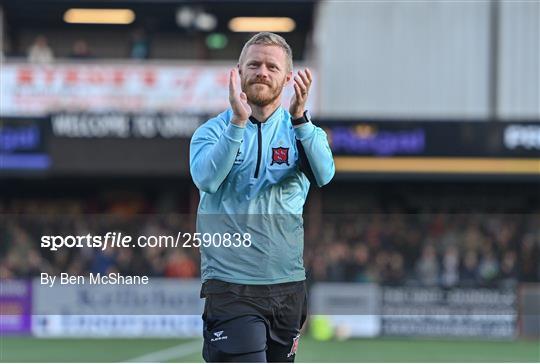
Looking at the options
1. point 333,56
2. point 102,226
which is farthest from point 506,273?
point 333,56

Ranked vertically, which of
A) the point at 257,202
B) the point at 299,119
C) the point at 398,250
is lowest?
the point at 398,250

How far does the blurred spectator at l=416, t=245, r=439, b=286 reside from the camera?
19.1 metres

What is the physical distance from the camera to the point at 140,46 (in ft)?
86.7

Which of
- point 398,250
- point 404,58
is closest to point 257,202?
point 398,250

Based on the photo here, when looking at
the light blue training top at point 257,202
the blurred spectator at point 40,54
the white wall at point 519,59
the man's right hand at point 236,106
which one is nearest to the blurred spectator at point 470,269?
the white wall at point 519,59

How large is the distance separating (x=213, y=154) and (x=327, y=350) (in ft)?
44.3

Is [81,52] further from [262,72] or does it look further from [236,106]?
[236,106]

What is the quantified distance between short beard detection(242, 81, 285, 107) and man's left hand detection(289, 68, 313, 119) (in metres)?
0.17

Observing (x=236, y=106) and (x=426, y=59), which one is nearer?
(x=236, y=106)

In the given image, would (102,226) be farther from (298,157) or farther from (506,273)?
(298,157)

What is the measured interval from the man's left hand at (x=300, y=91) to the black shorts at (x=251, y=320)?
0.79 metres

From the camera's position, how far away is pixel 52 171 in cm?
2472

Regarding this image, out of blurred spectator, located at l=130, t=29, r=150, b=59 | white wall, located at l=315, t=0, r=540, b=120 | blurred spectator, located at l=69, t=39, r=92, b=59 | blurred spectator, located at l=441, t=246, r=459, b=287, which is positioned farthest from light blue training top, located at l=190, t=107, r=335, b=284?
white wall, located at l=315, t=0, r=540, b=120

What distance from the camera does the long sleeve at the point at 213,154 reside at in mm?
4848
